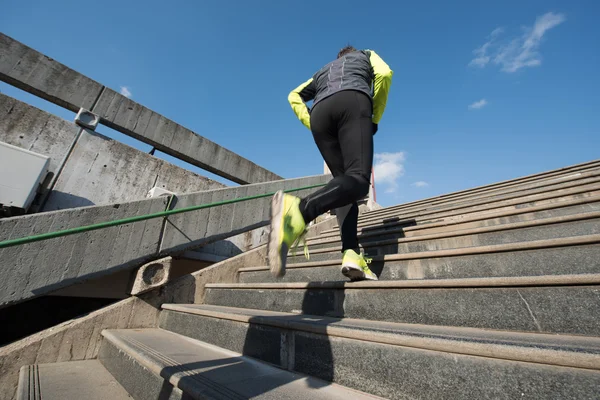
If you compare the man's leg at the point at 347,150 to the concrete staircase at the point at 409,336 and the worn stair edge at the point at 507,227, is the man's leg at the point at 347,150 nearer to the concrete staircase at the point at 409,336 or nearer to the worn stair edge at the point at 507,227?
the concrete staircase at the point at 409,336

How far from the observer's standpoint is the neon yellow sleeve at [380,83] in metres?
1.93

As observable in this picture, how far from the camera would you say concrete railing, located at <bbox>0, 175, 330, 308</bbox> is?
6.97 ft

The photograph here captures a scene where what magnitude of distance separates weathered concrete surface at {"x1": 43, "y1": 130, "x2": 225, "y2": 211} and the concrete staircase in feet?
7.32

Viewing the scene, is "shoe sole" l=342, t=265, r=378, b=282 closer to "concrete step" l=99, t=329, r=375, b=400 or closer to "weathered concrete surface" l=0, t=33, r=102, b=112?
"concrete step" l=99, t=329, r=375, b=400

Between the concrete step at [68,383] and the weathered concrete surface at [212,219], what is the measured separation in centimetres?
129

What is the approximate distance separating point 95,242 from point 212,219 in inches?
53.0

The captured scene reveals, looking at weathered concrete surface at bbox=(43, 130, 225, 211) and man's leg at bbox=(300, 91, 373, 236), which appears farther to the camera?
weathered concrete surface at bbox=(43, 130, 225, 211)

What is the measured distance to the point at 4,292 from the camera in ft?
6.73

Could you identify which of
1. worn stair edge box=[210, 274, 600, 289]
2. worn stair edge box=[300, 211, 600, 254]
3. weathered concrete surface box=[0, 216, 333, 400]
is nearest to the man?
worn stair edge box=[210, 274, 600, 289]

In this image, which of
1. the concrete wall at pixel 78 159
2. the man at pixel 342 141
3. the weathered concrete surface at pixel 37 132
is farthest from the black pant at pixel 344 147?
the weathered concrete surface at pixel 37 132

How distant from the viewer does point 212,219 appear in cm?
358

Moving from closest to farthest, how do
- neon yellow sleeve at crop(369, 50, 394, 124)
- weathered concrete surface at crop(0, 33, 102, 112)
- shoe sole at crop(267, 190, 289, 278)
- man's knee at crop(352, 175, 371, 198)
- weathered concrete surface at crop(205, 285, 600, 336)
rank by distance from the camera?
weathered concrete surface at crop(205, 285, 600, 336), shoe sole at crop(267, 190, 289, 278), man's knee at crop(352, 175, 371, 198), neon yellow sleeve at crop(369, 50, 394, 124), weathered concrete surface at crop(0, 33, 102, 112)

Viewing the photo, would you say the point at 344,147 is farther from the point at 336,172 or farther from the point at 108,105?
the point at 108,105

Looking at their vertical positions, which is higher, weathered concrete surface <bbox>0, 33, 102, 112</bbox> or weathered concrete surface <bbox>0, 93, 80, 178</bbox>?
weathered concrete surface <bbox>0, 33, 102, 112</bbox>
